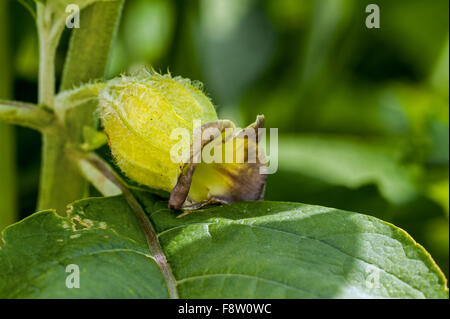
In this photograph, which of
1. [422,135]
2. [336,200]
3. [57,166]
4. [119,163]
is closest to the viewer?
[119,163]

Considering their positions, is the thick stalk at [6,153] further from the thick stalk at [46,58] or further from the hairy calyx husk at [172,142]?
the hairy calyx husk at [172,142]

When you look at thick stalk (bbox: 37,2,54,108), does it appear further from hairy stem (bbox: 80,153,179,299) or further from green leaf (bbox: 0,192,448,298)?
green leaf (bbox: 0,192,448,298)

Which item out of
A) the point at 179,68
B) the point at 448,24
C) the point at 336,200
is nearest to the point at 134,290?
the point at 336,200

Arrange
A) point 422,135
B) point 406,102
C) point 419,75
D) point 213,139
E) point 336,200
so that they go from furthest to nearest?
point 419,75
point 406,102
point 422,135
point 336,200
point 213,139

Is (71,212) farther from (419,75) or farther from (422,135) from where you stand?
(419,75)

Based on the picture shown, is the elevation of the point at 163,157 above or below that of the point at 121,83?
below
